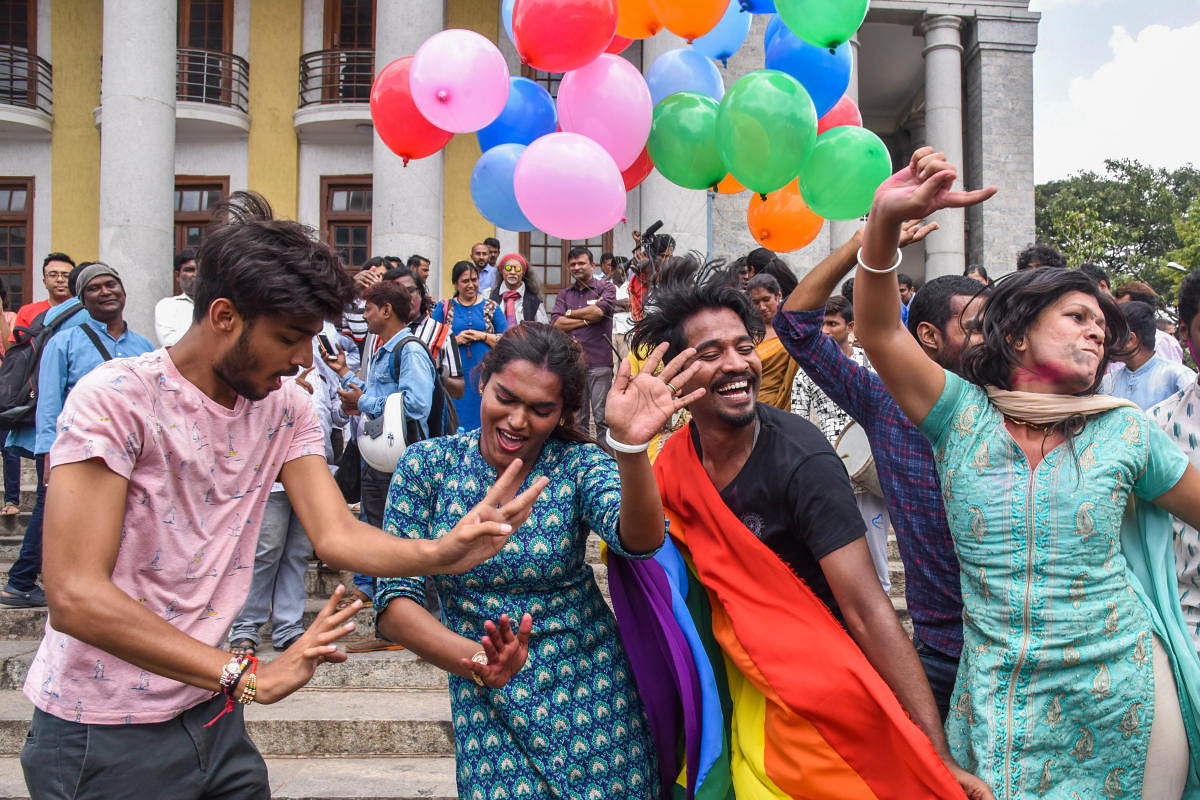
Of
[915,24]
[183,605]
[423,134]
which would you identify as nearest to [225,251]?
[183,605]

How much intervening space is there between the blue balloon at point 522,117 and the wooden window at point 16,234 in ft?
41.6

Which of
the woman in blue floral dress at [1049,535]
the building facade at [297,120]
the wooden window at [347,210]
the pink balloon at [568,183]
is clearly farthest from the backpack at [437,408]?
the wooden window at [347,210]

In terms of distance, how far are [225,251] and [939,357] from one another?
2194 mm

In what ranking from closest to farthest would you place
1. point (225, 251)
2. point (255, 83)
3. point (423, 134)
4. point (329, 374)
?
point (225, 251)
point (423, 134)
point (329, 374)
point (255, 83)

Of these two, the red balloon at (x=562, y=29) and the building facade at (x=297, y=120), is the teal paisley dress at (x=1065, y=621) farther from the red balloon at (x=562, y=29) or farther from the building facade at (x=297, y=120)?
the building facade at (x=297, y=120)

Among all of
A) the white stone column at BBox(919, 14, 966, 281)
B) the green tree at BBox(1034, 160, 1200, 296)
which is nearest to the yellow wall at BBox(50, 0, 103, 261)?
the white stone column at BBox(919, 14, 966, 281)

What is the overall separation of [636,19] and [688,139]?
0.93m

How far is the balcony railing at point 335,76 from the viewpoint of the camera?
47.1 ft

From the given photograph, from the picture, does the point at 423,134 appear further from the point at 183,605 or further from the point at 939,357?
the point at 183,605

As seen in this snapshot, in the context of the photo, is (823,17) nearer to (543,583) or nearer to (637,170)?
(637,170)

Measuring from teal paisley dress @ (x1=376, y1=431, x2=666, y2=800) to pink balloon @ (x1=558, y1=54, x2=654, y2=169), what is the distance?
9.28 ft

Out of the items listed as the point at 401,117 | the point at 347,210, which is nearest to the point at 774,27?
the point at 401,117

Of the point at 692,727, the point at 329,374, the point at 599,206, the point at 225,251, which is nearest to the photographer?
the point at 225,251

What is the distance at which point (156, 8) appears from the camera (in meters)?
11.7
